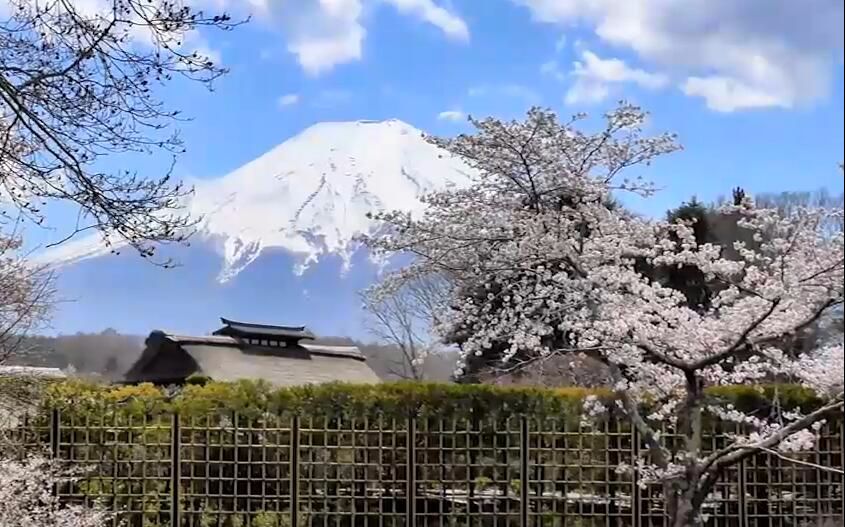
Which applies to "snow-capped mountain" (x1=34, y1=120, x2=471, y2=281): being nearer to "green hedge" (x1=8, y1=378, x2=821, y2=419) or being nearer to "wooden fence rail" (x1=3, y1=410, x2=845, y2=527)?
"green hedge" (x1=8, y1=378, x2=821, y2=419)

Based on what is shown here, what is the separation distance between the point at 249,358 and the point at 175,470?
1.88 metres

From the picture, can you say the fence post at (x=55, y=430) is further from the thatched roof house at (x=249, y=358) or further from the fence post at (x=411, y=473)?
the fence post at (x=411, y=473)

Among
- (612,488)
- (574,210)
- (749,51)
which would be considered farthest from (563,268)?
(749,51)

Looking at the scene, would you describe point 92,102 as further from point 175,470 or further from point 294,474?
point 294,474

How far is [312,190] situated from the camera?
7.44m

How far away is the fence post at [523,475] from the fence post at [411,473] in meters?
0.60

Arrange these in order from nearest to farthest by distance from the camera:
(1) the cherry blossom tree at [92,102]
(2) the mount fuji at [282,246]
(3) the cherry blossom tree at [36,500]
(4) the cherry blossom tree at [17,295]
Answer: (1) the cherry blossom tree at [92,102]
(3) the cherry blossom tree at [36,500]
(4) the cherry blossom tree at [17,295]
(2) the mount fuji at [282,246]

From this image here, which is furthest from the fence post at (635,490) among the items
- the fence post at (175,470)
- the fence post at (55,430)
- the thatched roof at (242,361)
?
the fence post at (55,430)

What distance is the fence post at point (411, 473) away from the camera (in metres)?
4.93

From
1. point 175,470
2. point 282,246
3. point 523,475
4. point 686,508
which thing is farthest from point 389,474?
point 282,246

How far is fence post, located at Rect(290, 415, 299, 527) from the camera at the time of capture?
487cm

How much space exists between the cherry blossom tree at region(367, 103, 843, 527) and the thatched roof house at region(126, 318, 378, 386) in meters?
2.09

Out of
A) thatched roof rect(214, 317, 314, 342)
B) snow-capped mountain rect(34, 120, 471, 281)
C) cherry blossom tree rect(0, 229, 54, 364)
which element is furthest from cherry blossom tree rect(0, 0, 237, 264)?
thatched roof rect(214, 317, 314, 342)

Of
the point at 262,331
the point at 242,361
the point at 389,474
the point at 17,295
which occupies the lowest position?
the point at 389,474
